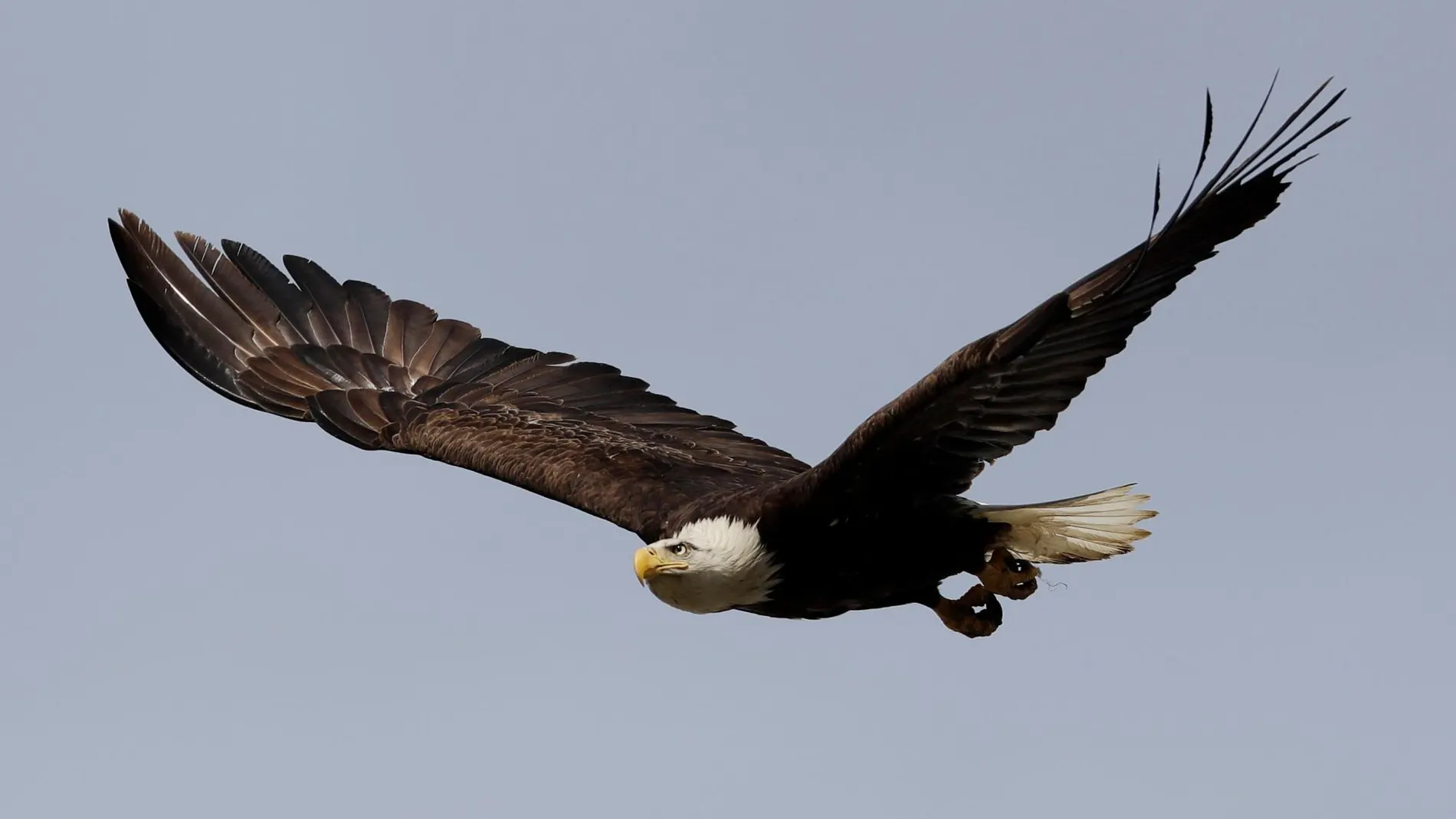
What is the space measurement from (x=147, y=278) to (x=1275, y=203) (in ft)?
21.2

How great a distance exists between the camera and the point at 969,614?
983 cm

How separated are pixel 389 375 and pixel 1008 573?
13.8ft

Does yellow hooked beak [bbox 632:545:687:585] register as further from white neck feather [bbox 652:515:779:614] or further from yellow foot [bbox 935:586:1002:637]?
yellow foot [bbox 935:586:1002:637]

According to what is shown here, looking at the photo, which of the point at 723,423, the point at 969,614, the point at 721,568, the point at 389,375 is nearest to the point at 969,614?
the point at 969,614

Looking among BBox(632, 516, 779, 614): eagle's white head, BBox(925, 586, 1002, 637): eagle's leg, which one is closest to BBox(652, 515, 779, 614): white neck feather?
BBox(632, 516, 779, 614): eagle's white head

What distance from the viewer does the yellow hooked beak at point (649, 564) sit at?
900 centimetres

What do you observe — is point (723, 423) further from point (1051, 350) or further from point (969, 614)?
point (1051, 350)

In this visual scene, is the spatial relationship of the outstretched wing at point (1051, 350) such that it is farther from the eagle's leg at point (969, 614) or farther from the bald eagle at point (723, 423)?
the eagle's leg at point (969, 614)

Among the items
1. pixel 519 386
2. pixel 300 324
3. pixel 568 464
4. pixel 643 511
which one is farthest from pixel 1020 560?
pixel 300 324

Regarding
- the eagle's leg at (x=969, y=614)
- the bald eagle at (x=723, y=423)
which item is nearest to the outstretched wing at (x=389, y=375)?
the bald eagle at (x=723, y=423)

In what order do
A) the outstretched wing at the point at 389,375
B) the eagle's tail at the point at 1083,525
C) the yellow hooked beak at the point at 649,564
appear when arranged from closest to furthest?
the yellow hooked beak at the point at 649,564, the eagle's tail at the point at 1083,525, the outstretched wing at the point at 389,375

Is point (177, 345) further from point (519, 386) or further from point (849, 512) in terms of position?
point (849, 512)

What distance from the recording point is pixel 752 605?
31.1 ft

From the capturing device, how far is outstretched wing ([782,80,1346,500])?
25.8 ft
